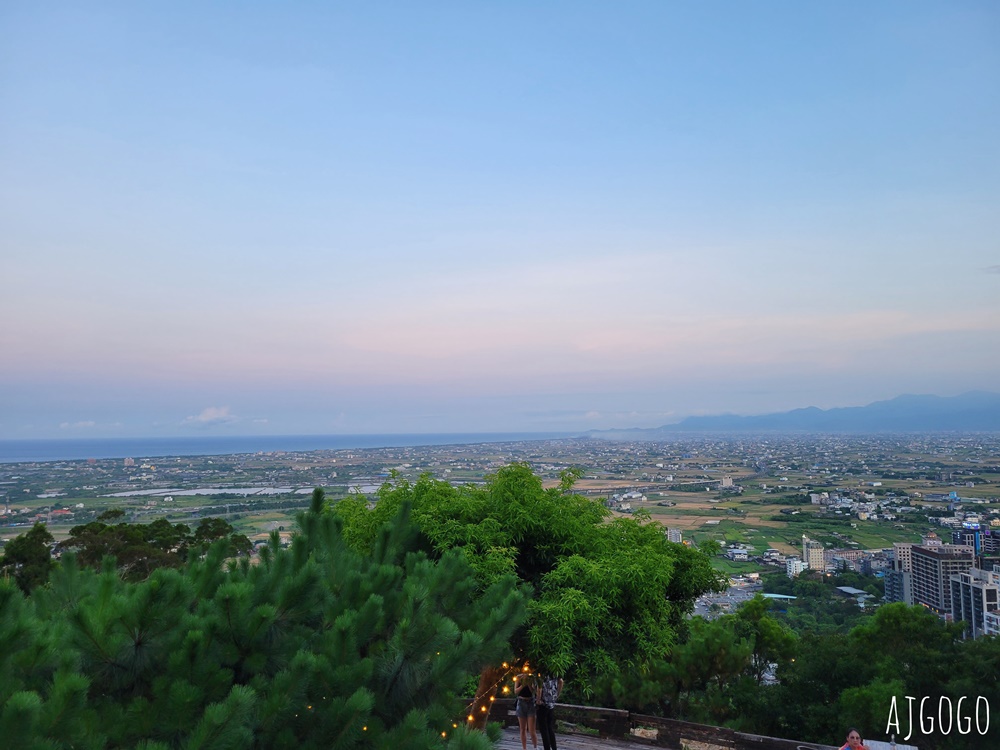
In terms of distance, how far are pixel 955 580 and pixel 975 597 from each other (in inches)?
28.7

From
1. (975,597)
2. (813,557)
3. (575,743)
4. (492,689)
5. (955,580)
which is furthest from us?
(813,557)

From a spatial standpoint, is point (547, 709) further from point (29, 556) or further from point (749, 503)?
point (749, 503)

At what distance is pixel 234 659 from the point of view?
10.0 feet

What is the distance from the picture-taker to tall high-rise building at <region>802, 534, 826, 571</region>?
25.2m

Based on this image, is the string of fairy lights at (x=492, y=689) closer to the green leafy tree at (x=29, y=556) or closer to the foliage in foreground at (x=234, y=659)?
the foliage in foreground at (x=234, y=659)

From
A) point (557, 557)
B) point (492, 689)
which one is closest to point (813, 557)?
point (557, 557)

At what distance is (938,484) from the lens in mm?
48375

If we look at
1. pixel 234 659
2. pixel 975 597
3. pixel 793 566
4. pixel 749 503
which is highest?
pixel 234 659

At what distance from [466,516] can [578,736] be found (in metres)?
3.40

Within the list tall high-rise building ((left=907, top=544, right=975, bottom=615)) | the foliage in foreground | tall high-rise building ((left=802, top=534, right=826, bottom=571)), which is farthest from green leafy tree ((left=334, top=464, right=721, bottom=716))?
tall high-rise building ((left=802, top=534, right=826, bottom=571))

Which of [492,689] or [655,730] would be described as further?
[655,730]

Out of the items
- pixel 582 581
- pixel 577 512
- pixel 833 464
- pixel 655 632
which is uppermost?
pixel 577 512

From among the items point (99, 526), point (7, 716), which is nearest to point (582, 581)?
point (7, 716)

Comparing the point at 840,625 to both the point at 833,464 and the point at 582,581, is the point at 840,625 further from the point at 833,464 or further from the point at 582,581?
the point at 833,464
